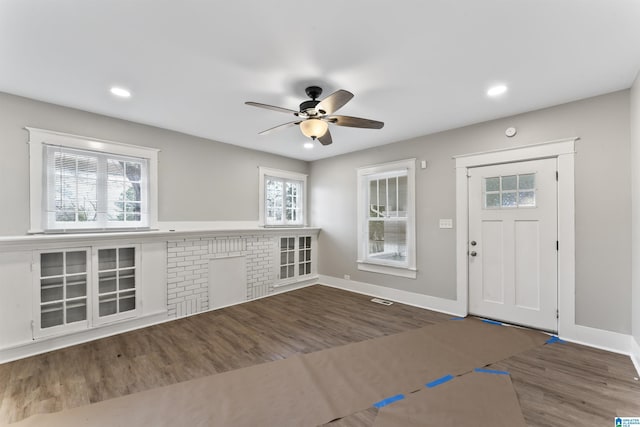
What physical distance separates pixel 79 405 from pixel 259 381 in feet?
4.21

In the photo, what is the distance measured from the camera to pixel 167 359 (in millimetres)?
2660

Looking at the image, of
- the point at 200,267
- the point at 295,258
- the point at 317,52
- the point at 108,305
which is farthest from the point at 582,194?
the point at 108,305

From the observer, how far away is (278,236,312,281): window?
5246 millimetres

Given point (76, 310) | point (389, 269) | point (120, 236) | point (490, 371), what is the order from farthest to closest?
point (389, 269) < point (120, 236) < point (76, 310) < point (490, 371)

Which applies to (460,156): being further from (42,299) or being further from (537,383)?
(42,299)

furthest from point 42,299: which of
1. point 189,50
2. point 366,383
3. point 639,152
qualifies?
point 639,152

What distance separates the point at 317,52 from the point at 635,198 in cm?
325

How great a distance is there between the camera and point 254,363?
2.57m

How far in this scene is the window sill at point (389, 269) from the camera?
4328mm

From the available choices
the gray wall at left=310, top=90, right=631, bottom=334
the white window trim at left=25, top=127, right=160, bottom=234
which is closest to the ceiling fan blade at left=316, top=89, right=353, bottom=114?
the gray wall at left=310, top=90, right=631, bottom=334

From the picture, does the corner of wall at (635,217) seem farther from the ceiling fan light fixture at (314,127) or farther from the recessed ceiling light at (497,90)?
the ceiling fan light fixture at (314,127)

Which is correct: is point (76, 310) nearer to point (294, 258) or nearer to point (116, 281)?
point (116, 281)

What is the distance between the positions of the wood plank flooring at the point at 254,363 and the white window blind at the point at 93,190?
1411 millimetres

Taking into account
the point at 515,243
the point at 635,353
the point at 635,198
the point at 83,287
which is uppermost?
the point at 635,198
